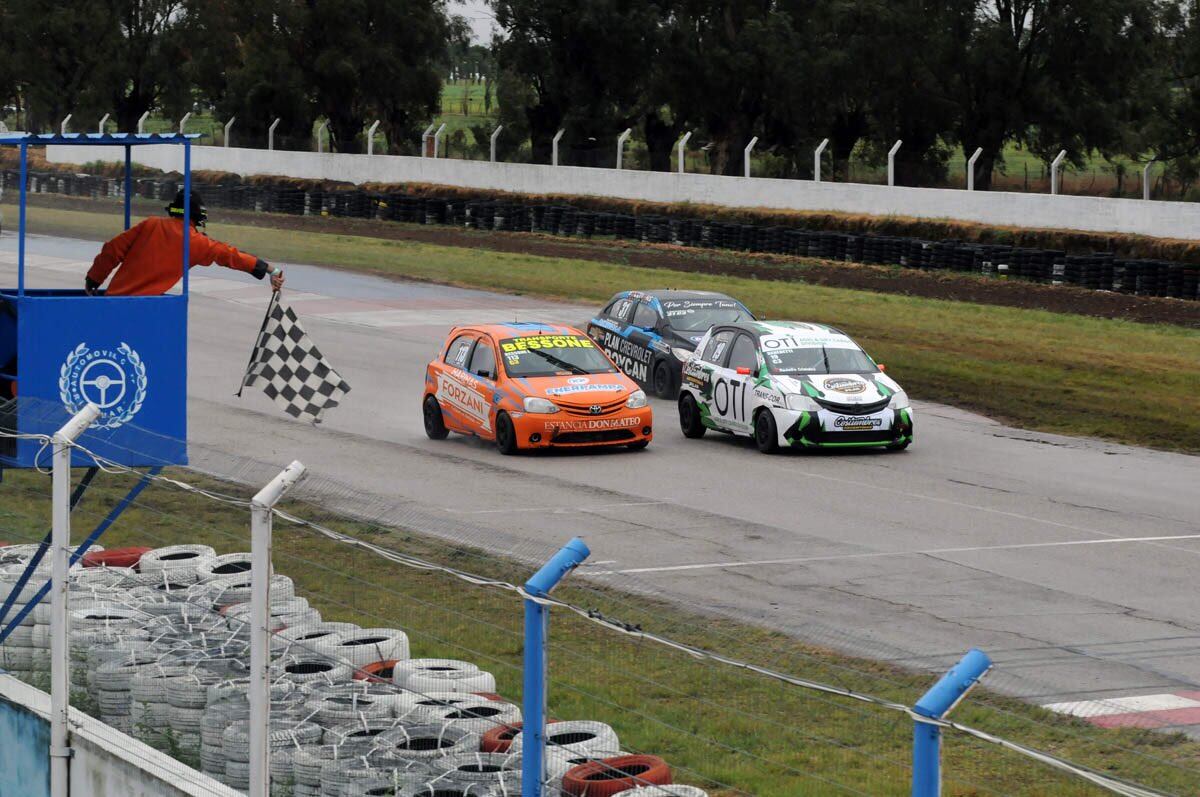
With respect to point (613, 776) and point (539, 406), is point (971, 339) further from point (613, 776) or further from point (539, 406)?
point (613, 776)

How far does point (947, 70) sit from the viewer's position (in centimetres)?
5947

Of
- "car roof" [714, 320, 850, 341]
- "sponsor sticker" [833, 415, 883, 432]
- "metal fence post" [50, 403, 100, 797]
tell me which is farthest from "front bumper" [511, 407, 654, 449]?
"metal fence post" [50, 403, 100, 797]

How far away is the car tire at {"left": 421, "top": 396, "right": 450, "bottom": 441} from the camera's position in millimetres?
22734

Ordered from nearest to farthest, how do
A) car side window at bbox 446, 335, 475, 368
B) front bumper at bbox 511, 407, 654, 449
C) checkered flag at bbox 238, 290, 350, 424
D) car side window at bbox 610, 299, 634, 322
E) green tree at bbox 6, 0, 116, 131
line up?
checkered flag at bbox 238, 290, 350, 424 < front bumper at bbox 511, 407, 654, 449 < car side window at bbox 446, 335, 475, 368 < car side window at bbox 610, 299, 634, 322 < green tree at bbox 6, 0, 116, 131

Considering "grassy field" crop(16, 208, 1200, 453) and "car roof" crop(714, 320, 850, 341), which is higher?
"car roof" crop(714, 320, 850, 341)

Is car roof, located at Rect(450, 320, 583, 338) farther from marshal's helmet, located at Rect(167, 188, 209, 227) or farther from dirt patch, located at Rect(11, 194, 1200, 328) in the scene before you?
dirt patch, located at Rect(11, 194, 1200, 328)

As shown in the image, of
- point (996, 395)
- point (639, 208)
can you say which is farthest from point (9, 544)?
point (639, 208)

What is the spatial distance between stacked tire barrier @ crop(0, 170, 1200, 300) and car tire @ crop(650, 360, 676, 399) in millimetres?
15672

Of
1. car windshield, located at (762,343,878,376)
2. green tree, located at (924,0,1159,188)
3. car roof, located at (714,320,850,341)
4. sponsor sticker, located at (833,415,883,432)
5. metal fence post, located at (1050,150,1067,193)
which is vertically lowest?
sponsor sticker, located at (833,415,883,432)

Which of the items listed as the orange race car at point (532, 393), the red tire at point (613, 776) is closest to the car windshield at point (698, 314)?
the orange race car at point (532, 393)

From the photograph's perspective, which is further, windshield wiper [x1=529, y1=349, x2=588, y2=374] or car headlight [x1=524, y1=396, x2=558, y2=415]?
windshield wiper [x1=529, y1=349, x2=588, y2=374]

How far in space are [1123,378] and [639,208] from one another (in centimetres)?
2738

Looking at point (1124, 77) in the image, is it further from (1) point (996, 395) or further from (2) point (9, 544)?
(2) point (9, 544)

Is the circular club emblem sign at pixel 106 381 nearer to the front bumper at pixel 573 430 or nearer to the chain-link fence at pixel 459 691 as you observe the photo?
the chain-link fence at pixel 459 691
